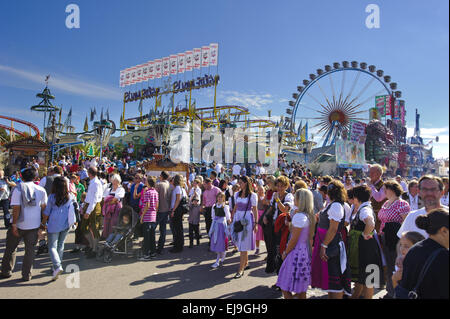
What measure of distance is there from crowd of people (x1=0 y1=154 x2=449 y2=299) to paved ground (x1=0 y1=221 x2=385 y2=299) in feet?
0.67

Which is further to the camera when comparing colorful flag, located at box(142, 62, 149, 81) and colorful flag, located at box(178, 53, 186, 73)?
colorful flag, located at box(142, 62, 149, 81)

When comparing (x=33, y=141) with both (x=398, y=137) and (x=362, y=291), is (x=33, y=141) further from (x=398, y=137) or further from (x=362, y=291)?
(x=398, y=137)

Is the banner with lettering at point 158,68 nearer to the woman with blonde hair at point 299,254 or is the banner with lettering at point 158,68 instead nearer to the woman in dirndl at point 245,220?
the woman in dirndl at point 245,220

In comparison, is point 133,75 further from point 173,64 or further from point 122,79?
point 173,64

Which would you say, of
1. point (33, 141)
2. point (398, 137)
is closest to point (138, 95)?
point (33, 141)

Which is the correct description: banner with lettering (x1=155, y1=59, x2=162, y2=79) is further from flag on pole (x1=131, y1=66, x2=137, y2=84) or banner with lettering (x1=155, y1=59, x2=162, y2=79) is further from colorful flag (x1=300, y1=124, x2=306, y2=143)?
colorful flag (x1=300, y1=124, x2=306, y2=143)

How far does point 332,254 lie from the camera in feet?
10.3

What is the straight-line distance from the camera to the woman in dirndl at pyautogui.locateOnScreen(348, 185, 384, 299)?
329cm

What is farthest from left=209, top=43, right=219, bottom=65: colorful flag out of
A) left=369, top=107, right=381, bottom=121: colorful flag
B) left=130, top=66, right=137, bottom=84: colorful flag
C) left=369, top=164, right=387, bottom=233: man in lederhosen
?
left=369, top=164, right=387, bottom=233: man in lederhosen

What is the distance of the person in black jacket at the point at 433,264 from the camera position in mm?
1711

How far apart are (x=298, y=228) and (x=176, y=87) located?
34.6 metres

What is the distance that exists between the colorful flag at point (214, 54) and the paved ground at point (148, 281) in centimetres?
3052

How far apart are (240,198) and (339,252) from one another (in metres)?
2.16

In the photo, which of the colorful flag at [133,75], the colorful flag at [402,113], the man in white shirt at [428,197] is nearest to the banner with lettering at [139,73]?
the colorful flag at [133,75]
